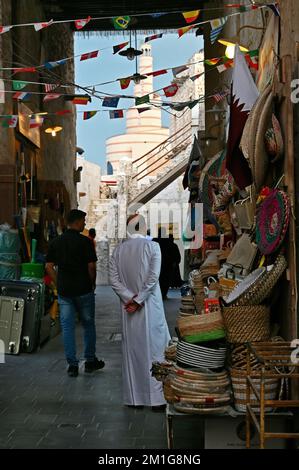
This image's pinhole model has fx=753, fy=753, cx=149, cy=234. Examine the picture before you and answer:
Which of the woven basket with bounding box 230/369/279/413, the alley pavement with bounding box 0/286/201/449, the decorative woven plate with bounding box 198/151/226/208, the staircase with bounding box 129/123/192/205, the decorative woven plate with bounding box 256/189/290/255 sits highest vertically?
the staircase with bounding box 129/123/192/205

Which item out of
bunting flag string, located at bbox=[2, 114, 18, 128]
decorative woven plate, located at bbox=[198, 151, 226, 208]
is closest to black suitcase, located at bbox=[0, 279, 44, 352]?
decorative woven plate, located at bbox=[198, 151, 226, 208]

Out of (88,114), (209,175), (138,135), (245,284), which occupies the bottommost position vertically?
(245,284)

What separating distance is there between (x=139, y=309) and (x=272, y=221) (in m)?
2.21

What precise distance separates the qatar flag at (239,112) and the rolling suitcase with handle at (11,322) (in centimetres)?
451

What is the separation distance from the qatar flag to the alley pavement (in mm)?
1934

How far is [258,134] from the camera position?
4.84m

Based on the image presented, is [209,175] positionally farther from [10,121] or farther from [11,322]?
[10,121]

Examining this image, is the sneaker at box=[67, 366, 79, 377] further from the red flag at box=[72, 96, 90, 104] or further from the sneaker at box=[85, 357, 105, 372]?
the red flag at box=[72, 96, 90, 104]

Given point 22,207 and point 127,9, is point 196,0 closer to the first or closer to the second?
point 127,9

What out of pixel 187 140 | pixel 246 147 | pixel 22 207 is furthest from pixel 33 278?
pixel 187 140

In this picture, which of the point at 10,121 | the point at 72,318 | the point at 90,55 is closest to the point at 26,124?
the point at 10,121

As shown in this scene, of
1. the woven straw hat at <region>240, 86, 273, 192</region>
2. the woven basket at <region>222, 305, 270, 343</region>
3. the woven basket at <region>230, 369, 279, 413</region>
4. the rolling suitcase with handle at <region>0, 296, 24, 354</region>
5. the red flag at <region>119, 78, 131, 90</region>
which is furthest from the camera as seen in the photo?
the red flag at <region>119, 78, 131, 90</region>

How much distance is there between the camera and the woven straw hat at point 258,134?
4812 mm

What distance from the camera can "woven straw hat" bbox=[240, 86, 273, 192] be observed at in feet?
15.8
